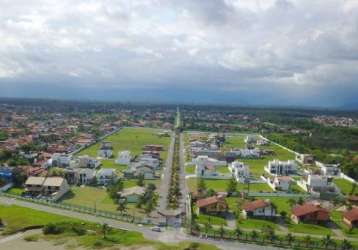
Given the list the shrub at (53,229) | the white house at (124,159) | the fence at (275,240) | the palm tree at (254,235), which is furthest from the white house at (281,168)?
the shrub at (53,229)

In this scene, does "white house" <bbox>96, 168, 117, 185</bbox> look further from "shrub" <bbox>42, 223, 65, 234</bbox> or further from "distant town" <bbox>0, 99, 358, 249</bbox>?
"shrub" <bbox>42, 223, 65, 234</bbox>

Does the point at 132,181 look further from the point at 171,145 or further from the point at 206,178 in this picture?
the point at 171,145

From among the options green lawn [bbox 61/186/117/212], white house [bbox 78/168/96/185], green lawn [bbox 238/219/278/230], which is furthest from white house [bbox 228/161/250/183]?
white house [bbox 78/168/96/185]

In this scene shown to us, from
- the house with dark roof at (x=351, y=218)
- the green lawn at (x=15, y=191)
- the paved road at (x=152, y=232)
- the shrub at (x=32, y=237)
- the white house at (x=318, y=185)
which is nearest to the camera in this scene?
the paved road at (x=152, y=232)

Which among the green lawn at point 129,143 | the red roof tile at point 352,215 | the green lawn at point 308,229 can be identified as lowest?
the green lawn at point 129,143

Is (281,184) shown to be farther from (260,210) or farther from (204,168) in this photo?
(260,210)

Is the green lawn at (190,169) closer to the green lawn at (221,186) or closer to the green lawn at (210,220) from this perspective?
the green lawn at (221,186)

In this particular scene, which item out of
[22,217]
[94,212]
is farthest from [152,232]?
[22,217]
